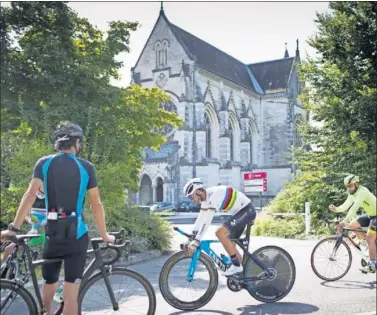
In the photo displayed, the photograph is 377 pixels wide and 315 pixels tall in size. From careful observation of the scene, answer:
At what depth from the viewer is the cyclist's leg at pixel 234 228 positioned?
563cm

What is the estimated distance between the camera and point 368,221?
21.5 ft

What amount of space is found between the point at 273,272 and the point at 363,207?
141 centimetres

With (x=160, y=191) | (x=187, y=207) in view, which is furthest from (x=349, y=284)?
(x=160, y=191)

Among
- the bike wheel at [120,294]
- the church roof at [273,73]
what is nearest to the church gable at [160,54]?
the church roof at [273,73]

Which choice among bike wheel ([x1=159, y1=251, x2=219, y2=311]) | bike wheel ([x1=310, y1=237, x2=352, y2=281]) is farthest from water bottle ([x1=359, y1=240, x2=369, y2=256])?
bike wheel ([x1=159, y1=251, x2=219, y2=311])

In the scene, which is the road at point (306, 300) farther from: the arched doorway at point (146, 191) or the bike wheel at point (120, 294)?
the arched doorway at point (146, 191)

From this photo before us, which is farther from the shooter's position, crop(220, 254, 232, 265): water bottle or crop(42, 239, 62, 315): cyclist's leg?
crop(220, 254, 232, 265): water bottle

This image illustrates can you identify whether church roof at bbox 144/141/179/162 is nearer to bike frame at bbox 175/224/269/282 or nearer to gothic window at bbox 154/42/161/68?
gothic window at bbox 154/42/161/68

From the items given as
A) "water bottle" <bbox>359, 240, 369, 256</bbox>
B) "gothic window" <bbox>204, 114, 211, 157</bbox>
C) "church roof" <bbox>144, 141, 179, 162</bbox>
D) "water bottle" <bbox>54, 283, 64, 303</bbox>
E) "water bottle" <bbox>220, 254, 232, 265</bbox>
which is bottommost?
"water bottle" <bbox>359, 240, 369, 256</bbox>

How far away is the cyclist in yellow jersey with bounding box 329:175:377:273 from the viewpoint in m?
5.77

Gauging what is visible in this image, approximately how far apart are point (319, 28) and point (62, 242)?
13.5 meters

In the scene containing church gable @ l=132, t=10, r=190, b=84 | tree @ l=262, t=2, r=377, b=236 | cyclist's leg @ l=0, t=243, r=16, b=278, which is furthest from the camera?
church gable @ l=132, t=10, r=190, b=84

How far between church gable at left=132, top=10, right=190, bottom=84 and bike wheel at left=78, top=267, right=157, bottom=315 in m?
38.5

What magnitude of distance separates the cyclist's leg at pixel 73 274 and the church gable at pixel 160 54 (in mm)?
38887
